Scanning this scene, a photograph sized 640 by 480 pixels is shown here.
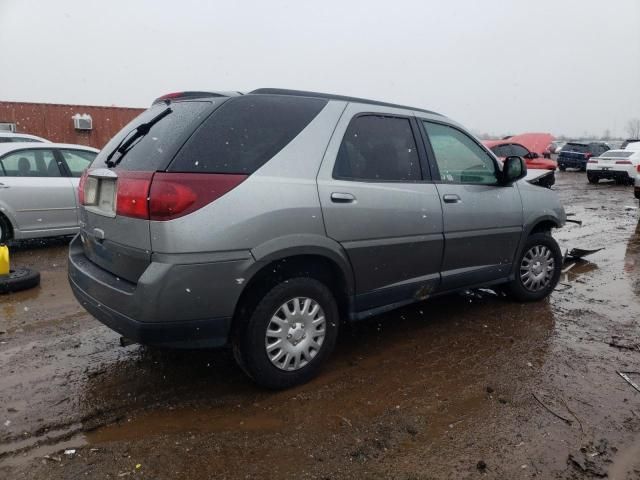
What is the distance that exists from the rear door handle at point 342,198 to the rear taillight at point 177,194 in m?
0.80

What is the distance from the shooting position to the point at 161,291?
2602mm

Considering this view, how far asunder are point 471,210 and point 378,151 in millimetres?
1040

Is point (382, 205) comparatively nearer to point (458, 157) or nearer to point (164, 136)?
point (458, 157)

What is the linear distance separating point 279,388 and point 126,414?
0.90m

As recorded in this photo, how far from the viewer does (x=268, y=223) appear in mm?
2832

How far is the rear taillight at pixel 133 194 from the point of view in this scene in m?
2.64

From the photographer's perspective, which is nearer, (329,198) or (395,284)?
(329,198)

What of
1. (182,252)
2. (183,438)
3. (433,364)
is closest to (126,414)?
(183,438)

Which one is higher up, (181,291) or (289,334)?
(181,291)

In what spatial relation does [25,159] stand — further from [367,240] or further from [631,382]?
[631,382]

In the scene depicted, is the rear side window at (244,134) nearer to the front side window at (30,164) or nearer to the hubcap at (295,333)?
the hubcap at (295,333)

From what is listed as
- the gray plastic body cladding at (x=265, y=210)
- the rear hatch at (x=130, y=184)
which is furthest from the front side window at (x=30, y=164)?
the gray plastic body cladding at (x=265, y=210)

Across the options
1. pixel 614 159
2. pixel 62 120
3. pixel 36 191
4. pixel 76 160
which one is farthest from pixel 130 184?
pixel 614 159

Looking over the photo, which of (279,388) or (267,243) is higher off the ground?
(267,243)
